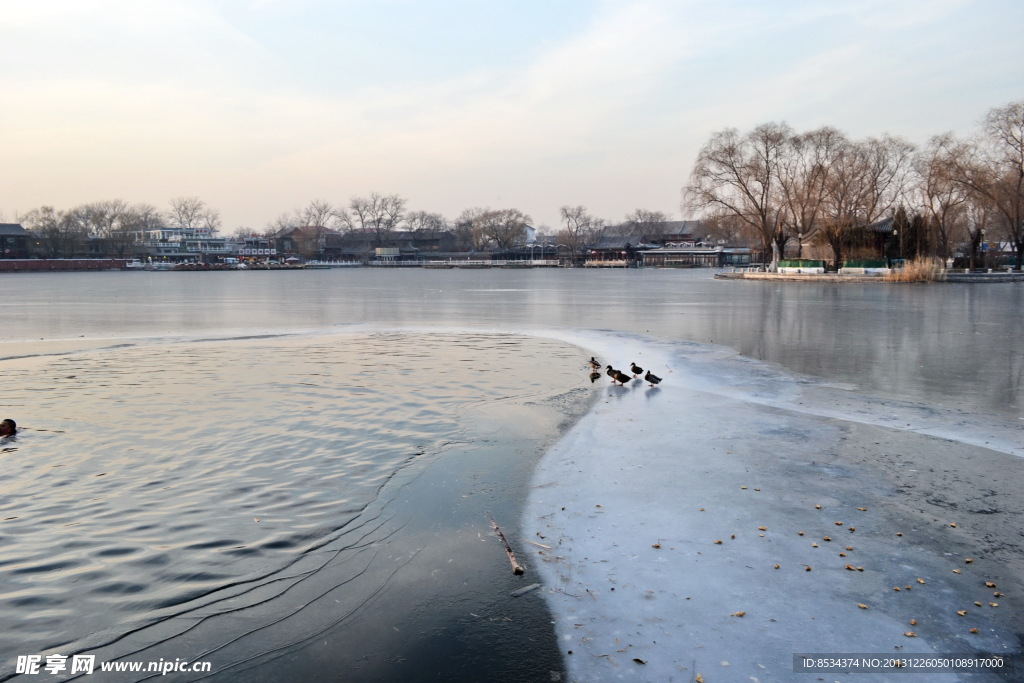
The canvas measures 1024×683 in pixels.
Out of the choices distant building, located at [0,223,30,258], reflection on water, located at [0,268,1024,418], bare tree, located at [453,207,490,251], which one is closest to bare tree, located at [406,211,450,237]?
bare tree, located at [453,207,490,251]

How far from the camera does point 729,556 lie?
4680mm

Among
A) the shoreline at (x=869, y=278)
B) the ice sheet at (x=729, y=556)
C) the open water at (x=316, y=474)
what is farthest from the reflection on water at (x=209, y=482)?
the shoreline at (x=869, y=278)

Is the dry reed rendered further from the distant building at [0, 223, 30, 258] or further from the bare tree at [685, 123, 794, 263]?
the distant building at [0, 223, 30, 258]

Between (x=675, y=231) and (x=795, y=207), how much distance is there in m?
91.6

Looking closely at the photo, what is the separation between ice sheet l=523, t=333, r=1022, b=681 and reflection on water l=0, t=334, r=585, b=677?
A: 1.36 metres

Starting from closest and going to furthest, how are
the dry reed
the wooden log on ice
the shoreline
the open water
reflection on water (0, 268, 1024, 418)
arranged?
1. the open water
2. the wooden log on ice
3. reflection on water (0, 268, 1024, 418)
4. the dry reed
5. the shoreline

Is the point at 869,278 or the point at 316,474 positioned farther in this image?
the point at 869,278

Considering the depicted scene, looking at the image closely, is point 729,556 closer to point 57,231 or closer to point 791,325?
point 791,325

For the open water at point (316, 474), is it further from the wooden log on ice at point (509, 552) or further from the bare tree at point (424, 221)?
the bare tree at point (424, 221)

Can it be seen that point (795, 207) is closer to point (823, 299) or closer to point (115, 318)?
point (823, 299)

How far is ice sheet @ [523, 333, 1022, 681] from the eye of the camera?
3.63 metres

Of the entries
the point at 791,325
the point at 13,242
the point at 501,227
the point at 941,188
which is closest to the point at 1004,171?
the point at 941,188

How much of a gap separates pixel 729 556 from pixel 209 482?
475 cm

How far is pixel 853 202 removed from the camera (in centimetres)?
6016
